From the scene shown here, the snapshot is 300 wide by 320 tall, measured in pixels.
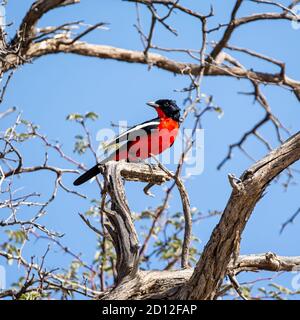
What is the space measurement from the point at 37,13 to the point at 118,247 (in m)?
3.47

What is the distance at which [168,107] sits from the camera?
6.23 m

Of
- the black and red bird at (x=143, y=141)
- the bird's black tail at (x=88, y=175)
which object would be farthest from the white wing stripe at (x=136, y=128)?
the bird's black tail at (x=88, y=175)

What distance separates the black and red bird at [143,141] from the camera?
5.59 meters

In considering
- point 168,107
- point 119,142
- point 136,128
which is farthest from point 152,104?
point 119,142

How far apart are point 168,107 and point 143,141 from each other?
2.21ft

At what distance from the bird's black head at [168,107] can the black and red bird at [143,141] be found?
0.09 feet

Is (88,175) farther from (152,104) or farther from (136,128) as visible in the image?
(152,104)

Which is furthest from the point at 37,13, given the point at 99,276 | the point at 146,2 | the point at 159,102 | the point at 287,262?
the point at 287,262

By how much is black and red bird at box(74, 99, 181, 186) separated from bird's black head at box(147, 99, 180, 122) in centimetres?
3

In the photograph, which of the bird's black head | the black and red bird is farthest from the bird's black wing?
the bird's black head

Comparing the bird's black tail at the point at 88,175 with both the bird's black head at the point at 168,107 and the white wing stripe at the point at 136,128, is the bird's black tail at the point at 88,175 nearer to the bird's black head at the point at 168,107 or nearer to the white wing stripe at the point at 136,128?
the white wing stripe at the point at 136,128

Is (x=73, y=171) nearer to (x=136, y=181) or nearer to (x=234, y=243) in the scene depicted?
(x=136, y=181)

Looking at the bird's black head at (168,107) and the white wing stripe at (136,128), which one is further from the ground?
the bird's black head at (168,107)

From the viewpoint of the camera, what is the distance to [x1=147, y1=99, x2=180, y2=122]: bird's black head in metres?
6.20
